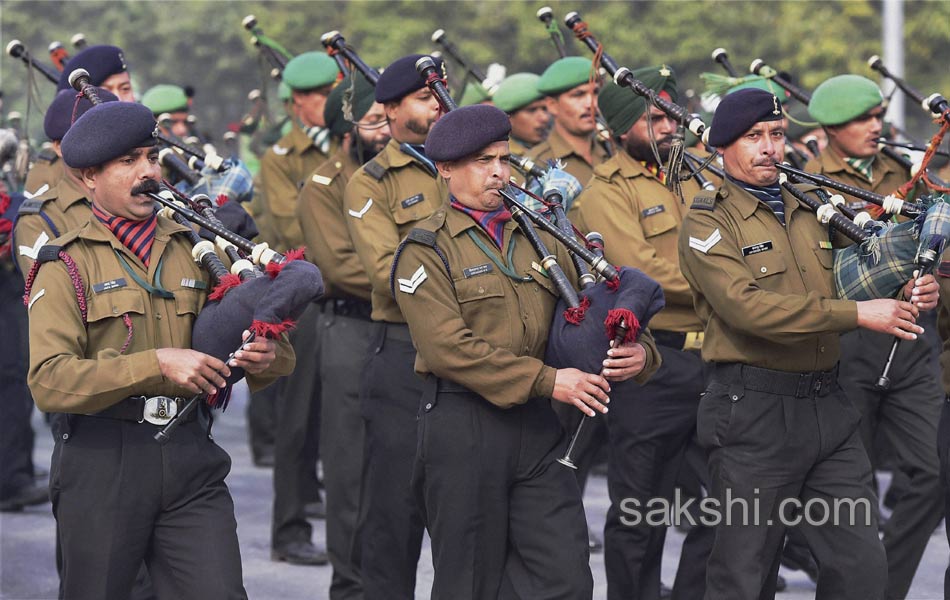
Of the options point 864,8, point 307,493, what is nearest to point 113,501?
point 307,493

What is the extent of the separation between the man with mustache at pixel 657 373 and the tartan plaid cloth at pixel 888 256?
4.63 feet

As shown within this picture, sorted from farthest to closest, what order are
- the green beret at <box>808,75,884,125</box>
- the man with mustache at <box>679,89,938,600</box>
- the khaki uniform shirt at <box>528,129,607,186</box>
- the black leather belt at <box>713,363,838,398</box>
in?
the khaki uniform shirt at <box>528,129,607,186</box>, the green beret at <box>808,75,884,125</box>, the black leather belt at <box>713,363,838,398</box>, the man with mustache at <box>679,89,938,600</box>

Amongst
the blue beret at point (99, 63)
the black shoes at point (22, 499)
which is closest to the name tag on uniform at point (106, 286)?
the blue beret at point (99, 63)

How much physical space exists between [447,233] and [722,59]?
3.79m

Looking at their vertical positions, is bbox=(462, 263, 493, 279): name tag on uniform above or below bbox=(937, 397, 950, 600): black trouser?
above

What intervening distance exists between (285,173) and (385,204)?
9.40 ft

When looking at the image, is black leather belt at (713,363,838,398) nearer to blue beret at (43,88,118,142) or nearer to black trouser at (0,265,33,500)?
blue beret at (43,88,118,142)

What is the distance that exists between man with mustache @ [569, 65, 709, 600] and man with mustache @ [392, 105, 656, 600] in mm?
1579

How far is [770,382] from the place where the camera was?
6.31m

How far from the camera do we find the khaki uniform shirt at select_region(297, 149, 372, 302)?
8.09 meters

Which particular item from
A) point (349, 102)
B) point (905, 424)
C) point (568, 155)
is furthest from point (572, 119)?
point (905, 424)

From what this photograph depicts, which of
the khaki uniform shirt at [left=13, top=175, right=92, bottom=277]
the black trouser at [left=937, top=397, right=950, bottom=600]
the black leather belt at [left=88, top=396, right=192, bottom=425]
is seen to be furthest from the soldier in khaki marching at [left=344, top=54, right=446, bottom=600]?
the black trouser at [left=937, top=397, right=950, bottom=600]

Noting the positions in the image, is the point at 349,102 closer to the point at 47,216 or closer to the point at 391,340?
the point at 391,340

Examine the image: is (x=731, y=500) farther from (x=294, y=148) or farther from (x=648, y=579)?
(x=294, y=148)
